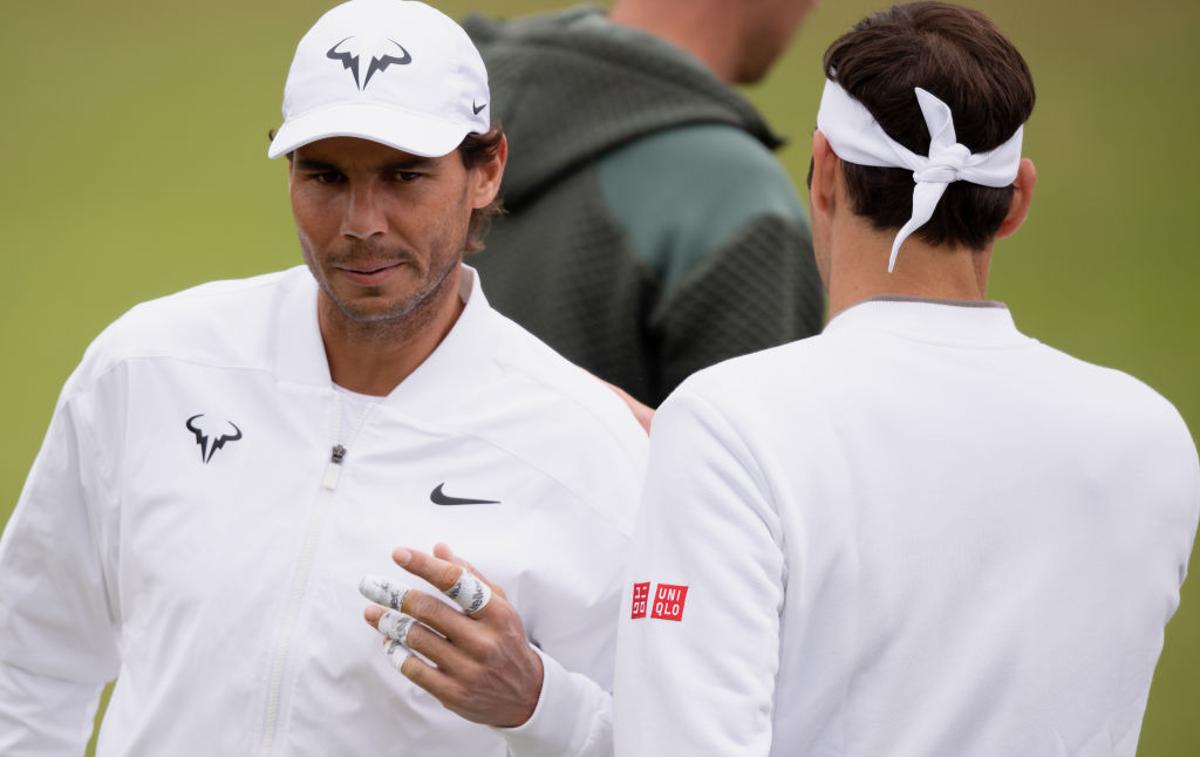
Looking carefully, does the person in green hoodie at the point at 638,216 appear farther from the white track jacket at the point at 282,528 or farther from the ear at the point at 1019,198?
the ear at the point at 1019,198

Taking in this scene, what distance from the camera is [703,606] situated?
2.40 metres

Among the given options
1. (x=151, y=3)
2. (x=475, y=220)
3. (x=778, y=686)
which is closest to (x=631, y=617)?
(x=778, y=686)

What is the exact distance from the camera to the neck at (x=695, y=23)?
15.0 ft

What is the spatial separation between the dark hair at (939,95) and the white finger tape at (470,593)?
68cm

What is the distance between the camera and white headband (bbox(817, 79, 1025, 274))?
8.25ft

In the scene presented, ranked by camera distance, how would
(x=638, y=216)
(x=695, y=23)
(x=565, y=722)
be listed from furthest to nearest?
(x=695, y=23) → (x=638, y=216) → (x=565, y=722)

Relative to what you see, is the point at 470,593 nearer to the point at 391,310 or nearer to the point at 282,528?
the point at 282,528

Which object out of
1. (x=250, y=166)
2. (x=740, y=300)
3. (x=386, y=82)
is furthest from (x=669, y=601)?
(x=250, y=166)

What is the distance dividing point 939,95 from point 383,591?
0.93m

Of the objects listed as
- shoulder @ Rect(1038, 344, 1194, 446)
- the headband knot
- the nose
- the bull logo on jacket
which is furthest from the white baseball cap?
shoulder @ Rect(1038, 344, 1194, 446)

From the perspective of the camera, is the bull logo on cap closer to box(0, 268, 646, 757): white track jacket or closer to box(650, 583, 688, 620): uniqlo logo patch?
box(0, 268, 646, 757): white track jacket

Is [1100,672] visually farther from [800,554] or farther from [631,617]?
[631,617]

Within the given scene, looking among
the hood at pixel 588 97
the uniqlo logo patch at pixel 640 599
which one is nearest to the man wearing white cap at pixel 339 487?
the uniqlo logo patch at pixel 640 599

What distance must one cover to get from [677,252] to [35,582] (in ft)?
4.80
